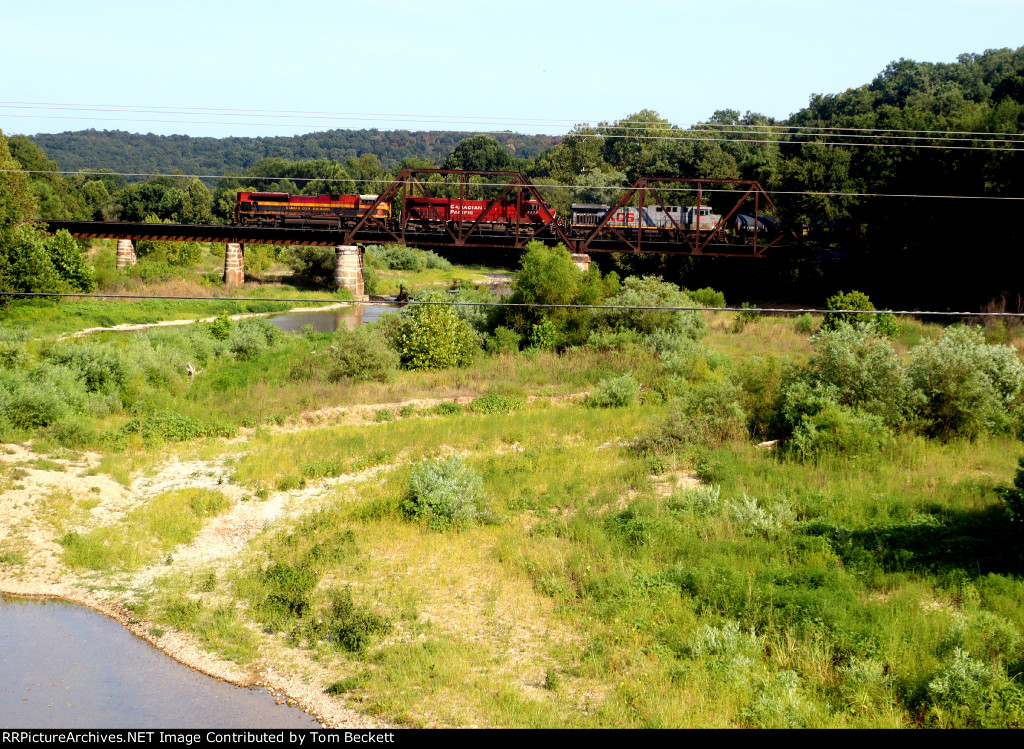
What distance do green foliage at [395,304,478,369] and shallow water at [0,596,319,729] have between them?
20.3 meters

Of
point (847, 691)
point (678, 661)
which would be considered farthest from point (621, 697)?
point (847, 691)

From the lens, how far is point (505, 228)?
66.0 metres

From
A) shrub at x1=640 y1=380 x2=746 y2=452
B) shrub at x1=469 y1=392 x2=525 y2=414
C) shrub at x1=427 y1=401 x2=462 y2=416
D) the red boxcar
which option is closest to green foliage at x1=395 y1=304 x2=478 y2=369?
shrub at x1=469 y1=392 x2=525 y2=414

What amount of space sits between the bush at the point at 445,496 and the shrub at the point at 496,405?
8855mm

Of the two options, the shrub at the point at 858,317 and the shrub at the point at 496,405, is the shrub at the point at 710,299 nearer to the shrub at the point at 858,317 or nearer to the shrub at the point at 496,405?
the shrub at the point at 858,317

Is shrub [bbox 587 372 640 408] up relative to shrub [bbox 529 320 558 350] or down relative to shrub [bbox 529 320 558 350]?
down

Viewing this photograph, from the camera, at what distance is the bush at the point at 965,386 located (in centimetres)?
2319

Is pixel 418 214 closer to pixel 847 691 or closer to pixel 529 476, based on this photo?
pixel 529 476

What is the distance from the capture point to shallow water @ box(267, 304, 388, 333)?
54.3m

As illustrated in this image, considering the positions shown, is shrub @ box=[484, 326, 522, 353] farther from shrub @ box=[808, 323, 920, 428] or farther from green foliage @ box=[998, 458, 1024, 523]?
green foliage @ box=[998, 458, 1024, 523]

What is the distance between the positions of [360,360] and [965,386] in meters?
20.2


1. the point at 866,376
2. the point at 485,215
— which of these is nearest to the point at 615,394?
the point at 866,376

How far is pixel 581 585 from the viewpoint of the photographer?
16047 millimetres

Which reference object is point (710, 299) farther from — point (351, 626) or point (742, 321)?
point (351, 626)
